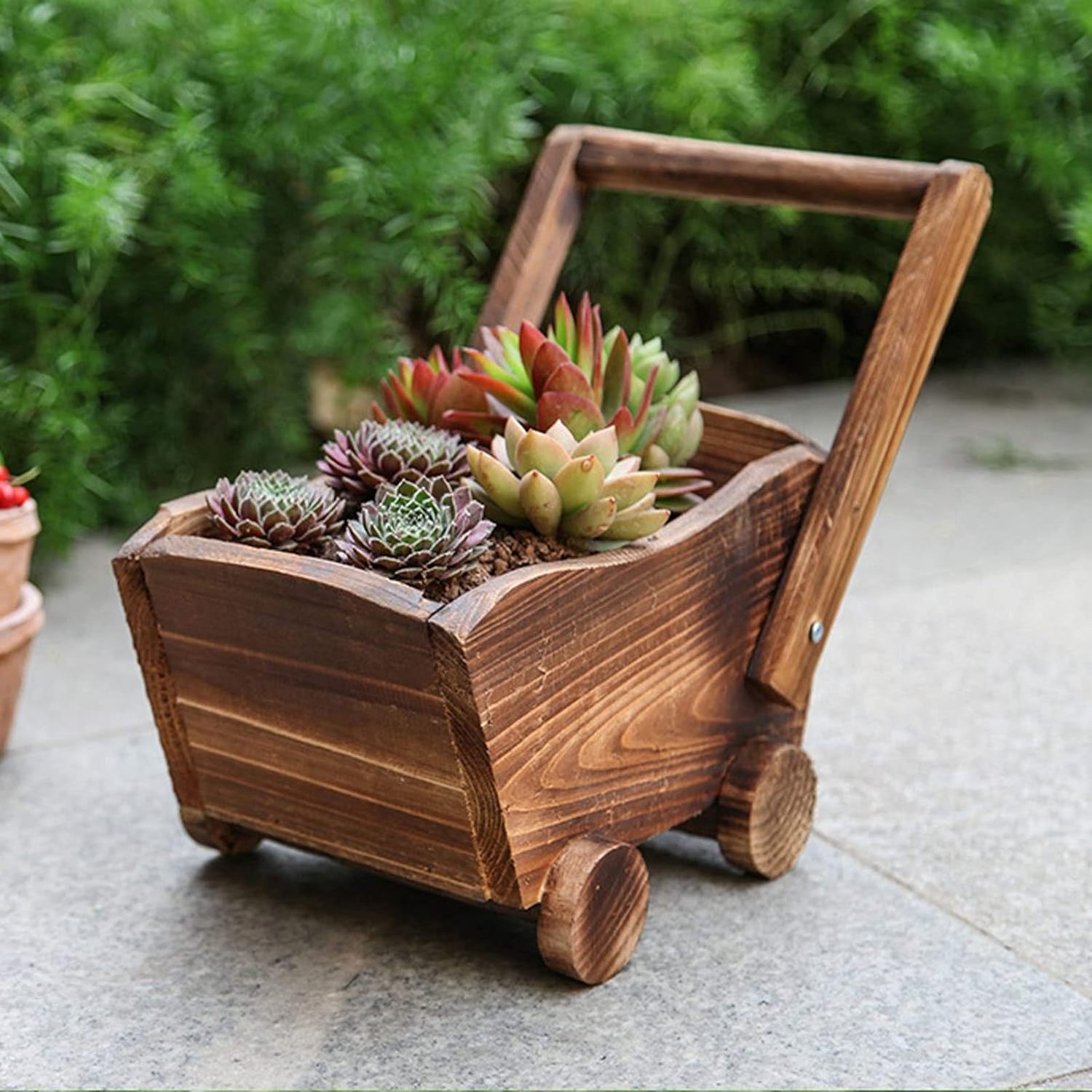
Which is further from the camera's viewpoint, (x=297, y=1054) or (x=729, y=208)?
(x=729, y=208)

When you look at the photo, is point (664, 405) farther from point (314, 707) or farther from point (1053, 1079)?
point (1053, 1079)

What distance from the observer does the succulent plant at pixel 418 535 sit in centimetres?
146

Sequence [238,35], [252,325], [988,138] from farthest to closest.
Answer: [988,138] < [252,325] < [238,35]

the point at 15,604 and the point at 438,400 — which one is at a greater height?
the point at 438,400

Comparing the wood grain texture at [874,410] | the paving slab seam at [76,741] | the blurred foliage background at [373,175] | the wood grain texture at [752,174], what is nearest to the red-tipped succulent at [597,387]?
the wood grain texture at [874,410]

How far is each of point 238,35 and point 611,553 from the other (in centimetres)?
158

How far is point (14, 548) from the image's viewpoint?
198cm

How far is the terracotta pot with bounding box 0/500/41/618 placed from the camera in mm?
1962

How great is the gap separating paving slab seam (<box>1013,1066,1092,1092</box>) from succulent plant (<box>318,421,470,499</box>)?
2.44ft

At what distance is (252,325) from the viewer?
9.91 feet

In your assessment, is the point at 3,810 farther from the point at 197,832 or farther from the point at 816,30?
the point at 816,30

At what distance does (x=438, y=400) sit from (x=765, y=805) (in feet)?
1.77

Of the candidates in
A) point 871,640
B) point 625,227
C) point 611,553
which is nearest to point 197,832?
point 611,553

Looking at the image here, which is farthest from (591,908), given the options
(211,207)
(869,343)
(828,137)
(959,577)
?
(828,137)
